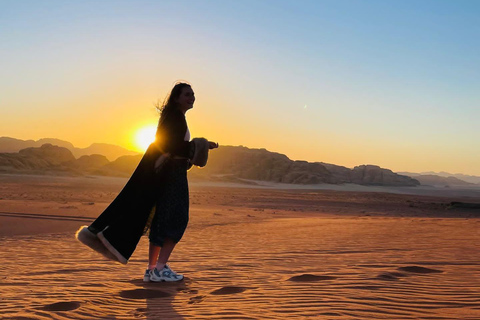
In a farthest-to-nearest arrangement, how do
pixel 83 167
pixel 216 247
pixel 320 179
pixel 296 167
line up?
pixel 296 167
pixel 320 179
pixel 83 167
pixel 216 247

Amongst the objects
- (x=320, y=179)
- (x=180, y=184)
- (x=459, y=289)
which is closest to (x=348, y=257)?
(x=459, y=289)

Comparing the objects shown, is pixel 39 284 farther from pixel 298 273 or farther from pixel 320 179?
pixel 320 179

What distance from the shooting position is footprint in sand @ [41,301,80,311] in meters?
3.80

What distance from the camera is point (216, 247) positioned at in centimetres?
788

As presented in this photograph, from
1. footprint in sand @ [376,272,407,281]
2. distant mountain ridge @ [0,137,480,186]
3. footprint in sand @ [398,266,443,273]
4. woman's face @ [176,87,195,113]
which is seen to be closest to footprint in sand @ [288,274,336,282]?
footprint in sand @ [376,272,407,281]

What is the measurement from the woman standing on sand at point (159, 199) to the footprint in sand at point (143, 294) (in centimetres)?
37

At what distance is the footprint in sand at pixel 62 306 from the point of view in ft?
12.5

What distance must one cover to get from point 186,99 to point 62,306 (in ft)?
7.40

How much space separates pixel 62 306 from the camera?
152 inches

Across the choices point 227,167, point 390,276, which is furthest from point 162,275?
point 227,167

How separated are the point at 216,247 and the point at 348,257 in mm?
2442

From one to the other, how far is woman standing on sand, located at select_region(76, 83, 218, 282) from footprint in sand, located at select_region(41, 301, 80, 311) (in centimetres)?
67

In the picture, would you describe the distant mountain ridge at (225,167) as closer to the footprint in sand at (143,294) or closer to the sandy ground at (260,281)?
the sandy ground at (260,281)

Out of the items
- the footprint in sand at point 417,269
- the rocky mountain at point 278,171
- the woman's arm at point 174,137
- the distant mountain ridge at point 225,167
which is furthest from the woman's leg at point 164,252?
the rocky mountain at point 278,171
